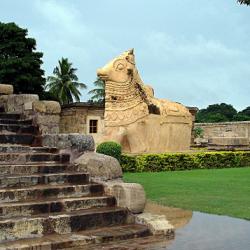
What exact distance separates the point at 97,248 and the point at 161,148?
1233 cm

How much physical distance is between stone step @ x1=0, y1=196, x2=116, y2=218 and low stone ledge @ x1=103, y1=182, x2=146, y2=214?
10 centimetres

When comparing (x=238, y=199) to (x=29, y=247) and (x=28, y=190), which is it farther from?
(x=29, y=247)

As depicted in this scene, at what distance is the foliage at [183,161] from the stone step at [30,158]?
305 inches

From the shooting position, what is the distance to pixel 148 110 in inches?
669

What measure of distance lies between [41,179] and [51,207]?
2.32 feet

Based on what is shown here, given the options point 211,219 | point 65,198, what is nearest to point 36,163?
point 65,198

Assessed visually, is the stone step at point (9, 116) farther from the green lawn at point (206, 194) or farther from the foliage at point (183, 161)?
the foliage at point (183, 161)

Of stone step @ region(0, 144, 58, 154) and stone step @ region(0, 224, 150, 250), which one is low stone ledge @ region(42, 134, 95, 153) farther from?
stone step @ region(0, 224, 150, 250)

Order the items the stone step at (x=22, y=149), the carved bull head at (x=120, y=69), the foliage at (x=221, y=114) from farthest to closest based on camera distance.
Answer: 1. the foliage at (x=221, y=114)
2. the carved bull head at (x=120, y=69)
3. the stone step at (x=22, y=149)

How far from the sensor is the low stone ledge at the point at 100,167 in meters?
6.83

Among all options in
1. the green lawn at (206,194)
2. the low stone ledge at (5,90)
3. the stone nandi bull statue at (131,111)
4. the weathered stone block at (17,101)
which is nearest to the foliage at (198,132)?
the stone nandi bull statue at (131,111)

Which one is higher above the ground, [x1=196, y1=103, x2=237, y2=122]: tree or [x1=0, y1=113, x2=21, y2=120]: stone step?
[x1=196, y1=103, x2=237, y2=122]: tree

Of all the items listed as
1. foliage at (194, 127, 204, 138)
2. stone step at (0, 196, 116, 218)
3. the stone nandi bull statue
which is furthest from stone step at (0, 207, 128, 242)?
foliage at (194, 127, 204, 138)

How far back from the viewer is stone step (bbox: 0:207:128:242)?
5266mm
